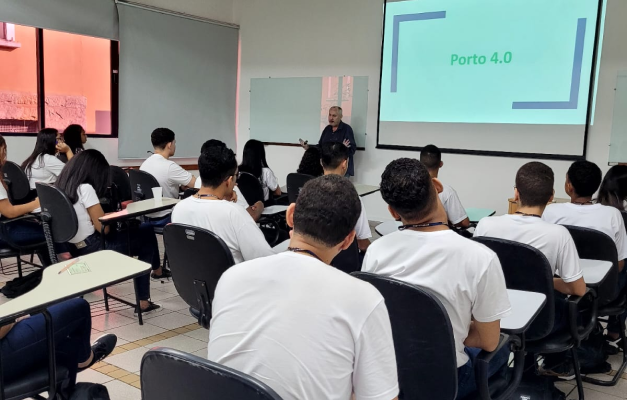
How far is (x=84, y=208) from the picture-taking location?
3.32m

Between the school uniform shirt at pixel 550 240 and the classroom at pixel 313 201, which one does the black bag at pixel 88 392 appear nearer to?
the classroom at pixel 313 201

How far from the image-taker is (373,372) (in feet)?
3.58

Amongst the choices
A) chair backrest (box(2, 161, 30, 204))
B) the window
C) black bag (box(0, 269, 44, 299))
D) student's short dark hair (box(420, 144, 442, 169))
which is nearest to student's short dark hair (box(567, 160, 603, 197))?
student's short dark hair (box(420, 144, 442, 169))

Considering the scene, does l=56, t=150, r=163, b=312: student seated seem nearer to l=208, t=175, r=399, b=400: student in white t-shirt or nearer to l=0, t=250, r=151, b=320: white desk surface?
l=0, t=250, r=151, b=320: white desk surface

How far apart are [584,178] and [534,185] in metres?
0.68

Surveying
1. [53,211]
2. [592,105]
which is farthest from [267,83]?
[53,211]

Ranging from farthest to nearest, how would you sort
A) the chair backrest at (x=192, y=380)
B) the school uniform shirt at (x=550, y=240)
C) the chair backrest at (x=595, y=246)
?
the chair backrest at (x=595, y=246) → the school uniform shirt at (x=550, y=240) → the chair backrest at (x=192, y=380)

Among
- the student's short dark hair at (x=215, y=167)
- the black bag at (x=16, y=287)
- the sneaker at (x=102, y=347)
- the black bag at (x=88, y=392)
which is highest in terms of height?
the student's short dark hair at (x=215, y=167)

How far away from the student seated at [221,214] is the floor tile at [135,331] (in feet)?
3.63

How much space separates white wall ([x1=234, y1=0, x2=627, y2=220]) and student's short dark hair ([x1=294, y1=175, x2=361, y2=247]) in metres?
4.97

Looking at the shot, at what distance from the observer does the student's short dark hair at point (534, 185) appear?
229 centimetres

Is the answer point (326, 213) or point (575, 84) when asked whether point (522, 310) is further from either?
point (575, 84)

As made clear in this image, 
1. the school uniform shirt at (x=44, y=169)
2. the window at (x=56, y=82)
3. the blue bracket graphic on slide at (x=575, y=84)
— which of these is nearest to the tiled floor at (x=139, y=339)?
the school uniform shirt at (x=44, y=169)

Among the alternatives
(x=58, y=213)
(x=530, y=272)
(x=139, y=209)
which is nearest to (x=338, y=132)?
(x=139, y=209)
